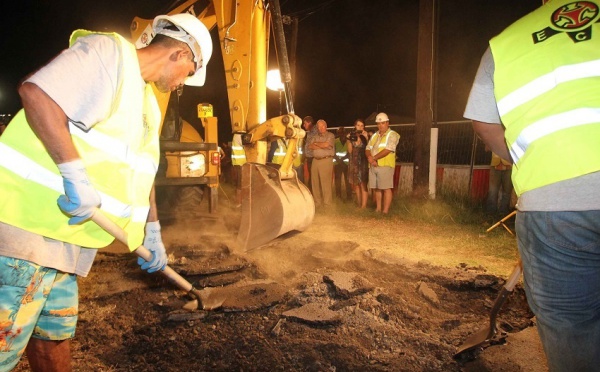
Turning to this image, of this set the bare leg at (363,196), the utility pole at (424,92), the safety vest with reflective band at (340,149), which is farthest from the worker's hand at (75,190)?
the safety vest with reflective band at (340,149)

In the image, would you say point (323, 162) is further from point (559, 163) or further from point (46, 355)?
point (559, 163)

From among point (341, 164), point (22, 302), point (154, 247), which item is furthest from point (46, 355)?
point (341, 164)

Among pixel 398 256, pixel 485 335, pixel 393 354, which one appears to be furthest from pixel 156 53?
pixel 398 256

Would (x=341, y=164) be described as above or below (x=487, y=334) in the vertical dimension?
above

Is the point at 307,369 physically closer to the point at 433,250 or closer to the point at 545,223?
the point at 545,223

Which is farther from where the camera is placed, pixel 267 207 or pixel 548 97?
pixel 267 207

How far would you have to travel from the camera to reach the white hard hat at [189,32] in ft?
6.36

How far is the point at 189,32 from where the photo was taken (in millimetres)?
1946

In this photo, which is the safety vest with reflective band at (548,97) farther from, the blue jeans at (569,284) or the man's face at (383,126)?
the man's face at (383,126)

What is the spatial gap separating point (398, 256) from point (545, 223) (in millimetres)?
3730

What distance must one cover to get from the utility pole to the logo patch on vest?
25.9ft

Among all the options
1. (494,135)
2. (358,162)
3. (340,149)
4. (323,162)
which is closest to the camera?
(494,135)

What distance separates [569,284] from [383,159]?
7117 mm

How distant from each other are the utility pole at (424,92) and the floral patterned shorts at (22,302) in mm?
8323
